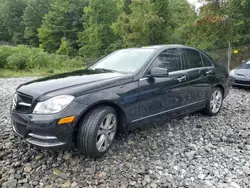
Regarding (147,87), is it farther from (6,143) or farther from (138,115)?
(6,143)

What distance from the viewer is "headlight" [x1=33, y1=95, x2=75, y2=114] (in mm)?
2333

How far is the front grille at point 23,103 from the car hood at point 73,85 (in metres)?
0.05

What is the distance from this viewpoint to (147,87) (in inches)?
119

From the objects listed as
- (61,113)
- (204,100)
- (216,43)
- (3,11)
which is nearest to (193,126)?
(204,100)

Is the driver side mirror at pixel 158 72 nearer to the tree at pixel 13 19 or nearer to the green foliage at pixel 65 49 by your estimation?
the green foliage at pixel 65 49

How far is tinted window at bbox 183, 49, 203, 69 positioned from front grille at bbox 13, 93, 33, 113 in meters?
2.71

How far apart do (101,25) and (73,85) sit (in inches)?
1147

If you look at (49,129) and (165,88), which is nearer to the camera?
(49,129)

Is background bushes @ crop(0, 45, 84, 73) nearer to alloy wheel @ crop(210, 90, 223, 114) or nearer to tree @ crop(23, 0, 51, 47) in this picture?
alloy wheel @ crop(210, 90, 223, 114)

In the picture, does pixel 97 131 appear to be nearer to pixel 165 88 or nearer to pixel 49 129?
pixel 49 129

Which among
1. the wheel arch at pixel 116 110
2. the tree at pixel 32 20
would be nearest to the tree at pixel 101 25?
the tree at pixel 32 20

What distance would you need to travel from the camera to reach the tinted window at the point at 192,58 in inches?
153

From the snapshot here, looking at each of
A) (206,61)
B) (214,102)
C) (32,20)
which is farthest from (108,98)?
(32,20)

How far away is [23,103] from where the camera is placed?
2.53 metres
